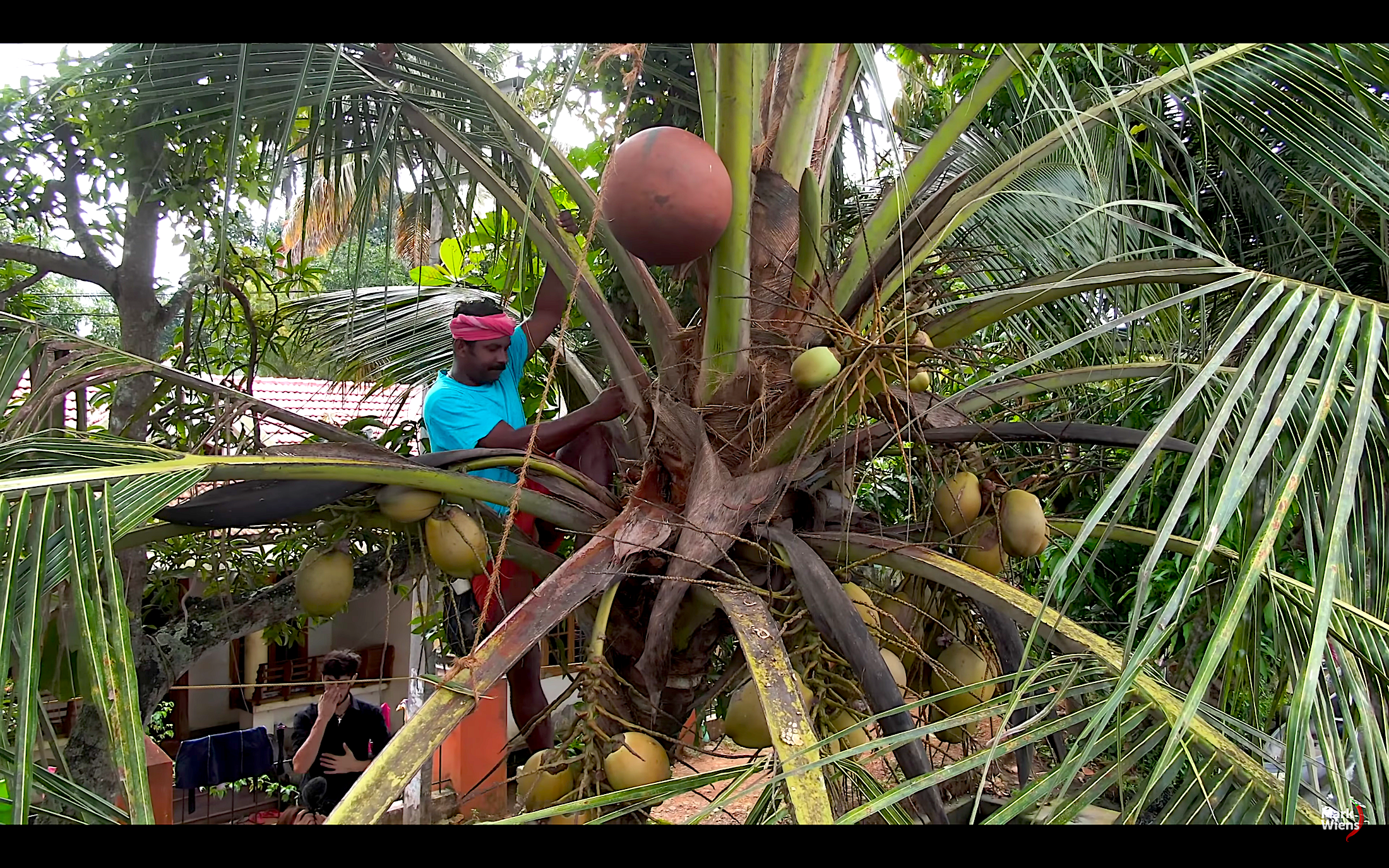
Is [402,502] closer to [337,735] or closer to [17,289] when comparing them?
[17,289]

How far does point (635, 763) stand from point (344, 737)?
251cm

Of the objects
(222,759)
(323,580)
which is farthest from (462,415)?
(222,759)

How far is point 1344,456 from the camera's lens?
93 cm

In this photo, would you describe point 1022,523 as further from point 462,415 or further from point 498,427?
point 462,415

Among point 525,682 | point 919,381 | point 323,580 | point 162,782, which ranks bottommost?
point 162,782

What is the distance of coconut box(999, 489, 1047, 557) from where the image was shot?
62.6 inches

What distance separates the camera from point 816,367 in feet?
4.46

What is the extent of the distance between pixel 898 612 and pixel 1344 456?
1023 mm

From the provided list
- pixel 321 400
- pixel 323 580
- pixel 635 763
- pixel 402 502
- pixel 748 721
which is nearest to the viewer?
pixel 635 763

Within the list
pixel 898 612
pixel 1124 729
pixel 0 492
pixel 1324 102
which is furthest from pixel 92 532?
pixel 1324 102

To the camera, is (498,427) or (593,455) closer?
(498,427)

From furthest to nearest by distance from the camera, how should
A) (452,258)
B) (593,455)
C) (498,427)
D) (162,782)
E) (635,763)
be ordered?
(452,258) < (162,782) < (593,455) < (498,427) < (635,763)

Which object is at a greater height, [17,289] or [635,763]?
[17,289]
